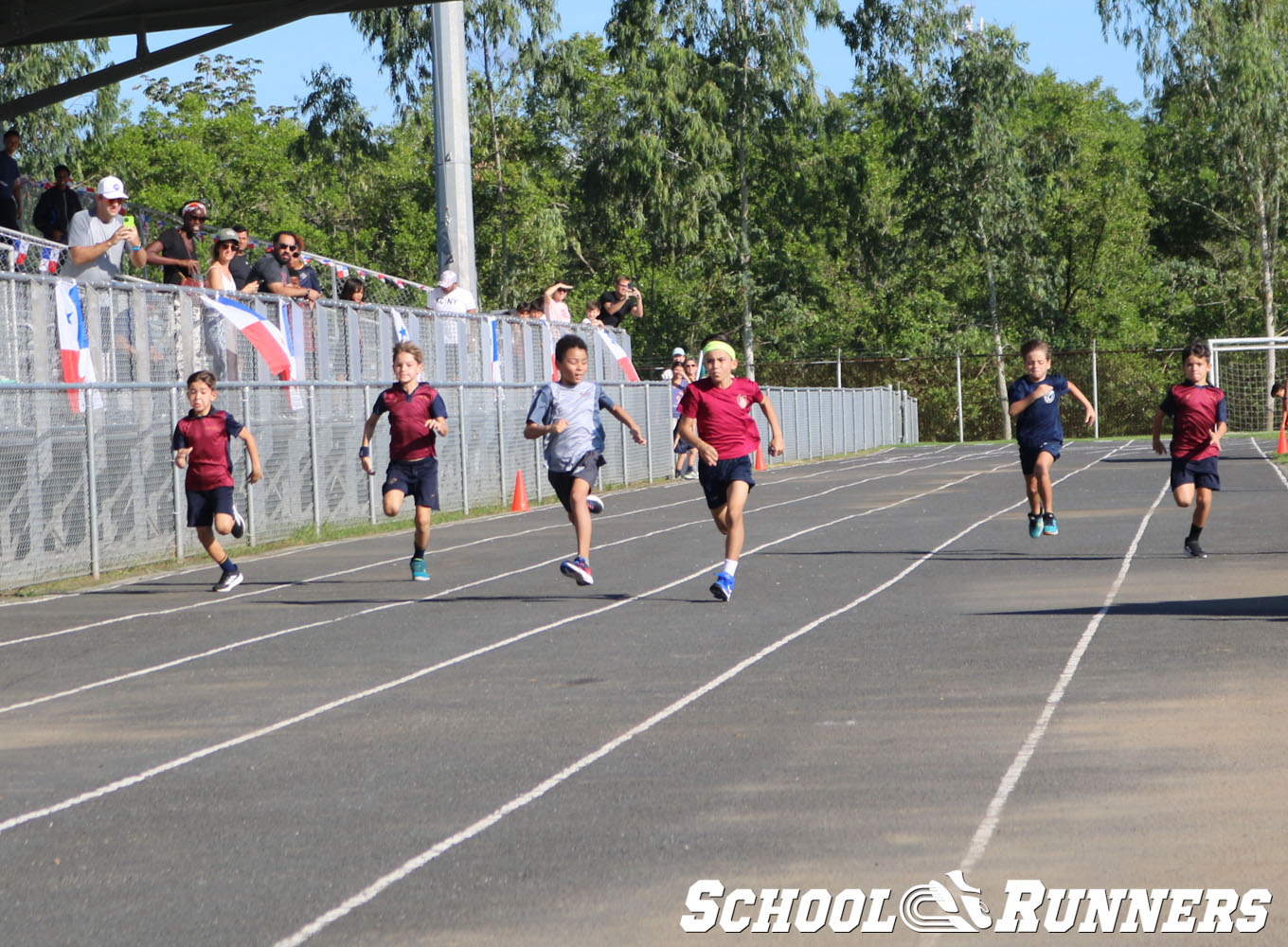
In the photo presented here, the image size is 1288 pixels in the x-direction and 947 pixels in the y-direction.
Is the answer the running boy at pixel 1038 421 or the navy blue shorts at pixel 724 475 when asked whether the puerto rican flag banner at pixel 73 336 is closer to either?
the navy blue shorts at pixel 724 475

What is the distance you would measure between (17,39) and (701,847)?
1424cm

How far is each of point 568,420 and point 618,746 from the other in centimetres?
601

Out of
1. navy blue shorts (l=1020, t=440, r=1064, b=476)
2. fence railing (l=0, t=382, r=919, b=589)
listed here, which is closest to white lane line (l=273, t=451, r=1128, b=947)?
navy blue shorts (l=1020, t=440, r=1064, b=476)

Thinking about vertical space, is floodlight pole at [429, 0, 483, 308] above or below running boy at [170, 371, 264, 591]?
above

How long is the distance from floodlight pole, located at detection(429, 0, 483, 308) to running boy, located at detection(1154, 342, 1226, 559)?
12.5m

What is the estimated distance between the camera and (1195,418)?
14.5 metres

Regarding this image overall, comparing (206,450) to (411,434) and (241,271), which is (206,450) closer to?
(411,434)

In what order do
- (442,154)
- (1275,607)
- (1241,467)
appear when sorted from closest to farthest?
(1275,607) → (442,154) → (1241,467)

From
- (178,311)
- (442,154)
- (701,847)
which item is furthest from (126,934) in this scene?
(442,154)

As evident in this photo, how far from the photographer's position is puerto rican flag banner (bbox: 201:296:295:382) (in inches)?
708

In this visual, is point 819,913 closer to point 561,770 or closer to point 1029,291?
point 561,770

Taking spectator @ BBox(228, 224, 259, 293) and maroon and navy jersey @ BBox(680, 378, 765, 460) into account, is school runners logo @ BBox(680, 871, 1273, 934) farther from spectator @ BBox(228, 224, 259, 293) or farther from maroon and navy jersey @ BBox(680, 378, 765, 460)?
spectator @ BBox(228, 224, 259, 293)

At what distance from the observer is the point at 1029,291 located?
60500 millimetres

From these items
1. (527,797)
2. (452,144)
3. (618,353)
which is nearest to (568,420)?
(527,797)
